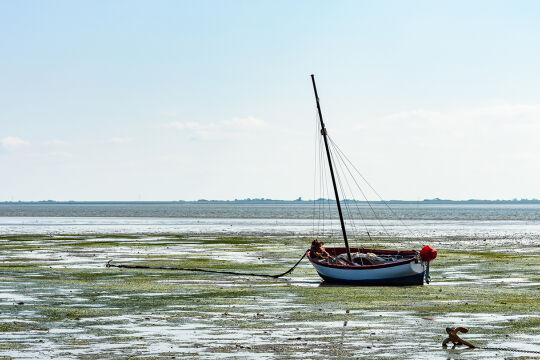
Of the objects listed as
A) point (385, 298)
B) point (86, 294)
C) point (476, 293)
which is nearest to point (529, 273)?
point (476, 293)

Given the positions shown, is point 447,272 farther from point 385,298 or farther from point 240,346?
point 240,346

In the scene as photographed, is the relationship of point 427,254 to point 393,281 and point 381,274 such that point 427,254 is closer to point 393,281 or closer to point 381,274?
point 393,281

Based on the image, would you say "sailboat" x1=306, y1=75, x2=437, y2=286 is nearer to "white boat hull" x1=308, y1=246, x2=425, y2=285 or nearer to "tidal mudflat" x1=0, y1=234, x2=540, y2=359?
"white boat hull" x1=308, y1=246, x2=425, y2=285

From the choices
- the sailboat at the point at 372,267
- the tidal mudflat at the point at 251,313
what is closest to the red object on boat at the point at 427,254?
the sailboat at the point at 372,267

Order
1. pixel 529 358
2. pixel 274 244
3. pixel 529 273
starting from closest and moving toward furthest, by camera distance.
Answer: pixel 529 358 → pixel 529 273 → pixel 274 244

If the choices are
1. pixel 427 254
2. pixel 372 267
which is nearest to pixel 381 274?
pixel 372 267

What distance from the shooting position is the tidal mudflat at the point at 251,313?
20594 millimetres

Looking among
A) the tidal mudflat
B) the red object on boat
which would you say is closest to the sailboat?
the red object on boat

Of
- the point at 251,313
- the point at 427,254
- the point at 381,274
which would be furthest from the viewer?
the point at 381,274

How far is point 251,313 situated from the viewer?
27.1 m

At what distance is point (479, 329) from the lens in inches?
931

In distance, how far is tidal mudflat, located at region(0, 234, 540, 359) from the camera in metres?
20.6

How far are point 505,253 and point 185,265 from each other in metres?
25.6

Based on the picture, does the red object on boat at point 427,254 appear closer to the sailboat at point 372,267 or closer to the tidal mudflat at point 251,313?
the sailboat at point 372,267
